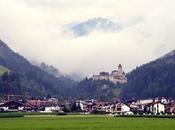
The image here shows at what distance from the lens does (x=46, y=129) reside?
102 m

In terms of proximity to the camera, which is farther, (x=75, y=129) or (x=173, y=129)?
→ (x=75, y=129)

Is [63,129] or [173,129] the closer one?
[173,129]

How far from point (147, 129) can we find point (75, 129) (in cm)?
1272

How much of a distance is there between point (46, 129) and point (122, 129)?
13.1 metres

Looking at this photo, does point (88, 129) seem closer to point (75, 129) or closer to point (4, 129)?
point (75, 129)

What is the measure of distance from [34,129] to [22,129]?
2.26m

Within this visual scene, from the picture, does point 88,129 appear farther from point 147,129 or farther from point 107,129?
point 147,129

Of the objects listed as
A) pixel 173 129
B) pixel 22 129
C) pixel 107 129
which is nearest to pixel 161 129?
pixel 173 129

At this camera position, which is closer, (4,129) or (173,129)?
(173,129)

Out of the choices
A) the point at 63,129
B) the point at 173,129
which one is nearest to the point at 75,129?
the point at 63,129

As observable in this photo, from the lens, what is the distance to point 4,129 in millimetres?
106812

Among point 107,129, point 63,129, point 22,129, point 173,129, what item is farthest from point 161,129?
point 22,129

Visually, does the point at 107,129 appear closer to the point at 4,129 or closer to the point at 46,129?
the point at 46,129

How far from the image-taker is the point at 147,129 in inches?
3976
